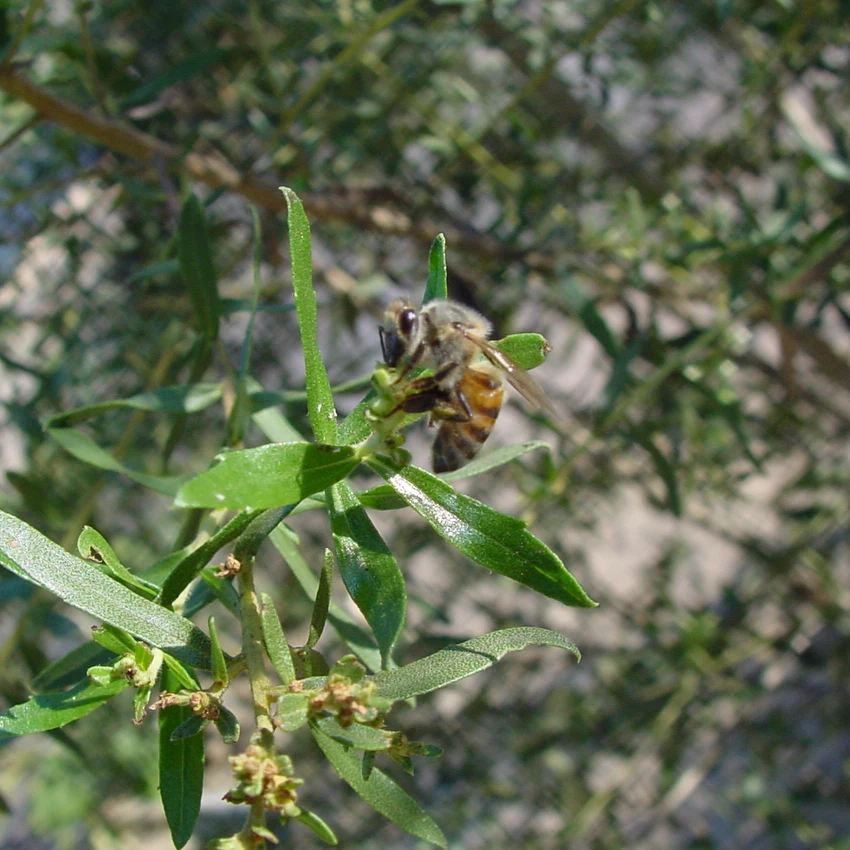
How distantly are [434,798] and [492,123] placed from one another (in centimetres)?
93

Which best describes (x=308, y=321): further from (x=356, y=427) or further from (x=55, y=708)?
(x=55, y=708)

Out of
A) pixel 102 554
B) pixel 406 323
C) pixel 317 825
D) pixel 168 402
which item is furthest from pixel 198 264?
pixel 317 825

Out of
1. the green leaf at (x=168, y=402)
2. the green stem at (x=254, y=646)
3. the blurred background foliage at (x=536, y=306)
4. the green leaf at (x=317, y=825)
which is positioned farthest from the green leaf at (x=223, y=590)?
the blurred background foliage at (x=536, y=306)

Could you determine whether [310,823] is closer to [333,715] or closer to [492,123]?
[333,715]

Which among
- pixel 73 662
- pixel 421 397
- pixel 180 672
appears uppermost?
pixel 421 397

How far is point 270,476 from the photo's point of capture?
0.45 meters

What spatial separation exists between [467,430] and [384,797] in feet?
0.67

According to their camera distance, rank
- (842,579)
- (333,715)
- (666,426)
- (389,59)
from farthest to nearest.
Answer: (842,579)
(389,59)
(666,426)
(333,715)

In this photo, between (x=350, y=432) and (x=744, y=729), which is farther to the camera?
(x=744, y=729)

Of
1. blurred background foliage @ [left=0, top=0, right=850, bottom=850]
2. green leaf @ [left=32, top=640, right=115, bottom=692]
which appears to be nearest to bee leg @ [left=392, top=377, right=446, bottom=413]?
green leaf @ [left=32, top=640, right=115, bottom=692]

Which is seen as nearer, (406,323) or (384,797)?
(384,797)

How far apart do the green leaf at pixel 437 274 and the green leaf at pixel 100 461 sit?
203mm

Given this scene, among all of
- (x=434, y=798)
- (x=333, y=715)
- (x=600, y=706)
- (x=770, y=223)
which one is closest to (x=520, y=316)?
(x=770, y=223)

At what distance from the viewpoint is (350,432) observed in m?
0.51
